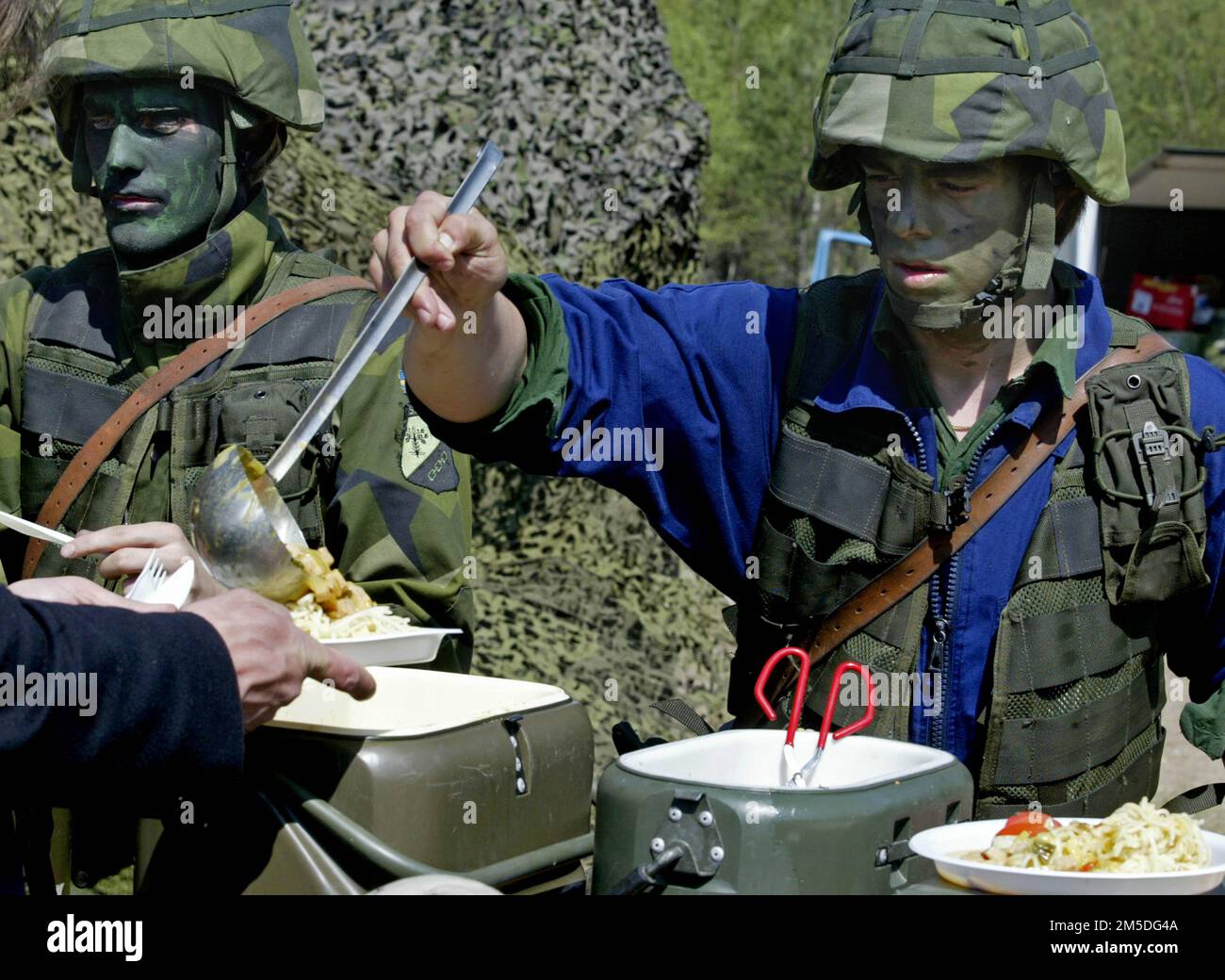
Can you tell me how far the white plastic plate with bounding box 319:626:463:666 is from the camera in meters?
2.66

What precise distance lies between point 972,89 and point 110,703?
168 centimetres

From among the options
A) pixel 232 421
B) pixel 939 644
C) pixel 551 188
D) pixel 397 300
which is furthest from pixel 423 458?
pixel 551 188

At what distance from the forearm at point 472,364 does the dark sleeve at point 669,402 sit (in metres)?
0.05

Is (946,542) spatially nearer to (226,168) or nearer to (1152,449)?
(1152,449)

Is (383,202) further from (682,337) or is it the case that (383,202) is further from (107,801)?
(107,801)

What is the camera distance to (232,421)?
3.64 meters

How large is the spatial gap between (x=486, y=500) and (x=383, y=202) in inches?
51.1

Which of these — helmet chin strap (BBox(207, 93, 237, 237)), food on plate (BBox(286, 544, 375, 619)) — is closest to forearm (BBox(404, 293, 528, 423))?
food on plate (BBox(286, 544, 375, 619))

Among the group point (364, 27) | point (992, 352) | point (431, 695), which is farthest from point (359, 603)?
point (364, 27)

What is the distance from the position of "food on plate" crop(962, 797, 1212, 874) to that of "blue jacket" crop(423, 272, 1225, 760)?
0.70 metres

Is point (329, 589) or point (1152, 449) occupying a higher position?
point (1152, 449)

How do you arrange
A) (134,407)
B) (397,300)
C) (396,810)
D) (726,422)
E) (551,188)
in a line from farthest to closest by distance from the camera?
(551,188), (134,407), (726,422), (397,300), (396,810)

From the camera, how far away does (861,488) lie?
2947 millimetres

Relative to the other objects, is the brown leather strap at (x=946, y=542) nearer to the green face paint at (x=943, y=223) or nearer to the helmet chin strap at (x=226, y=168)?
the green face paint at (x=943, y=223)
